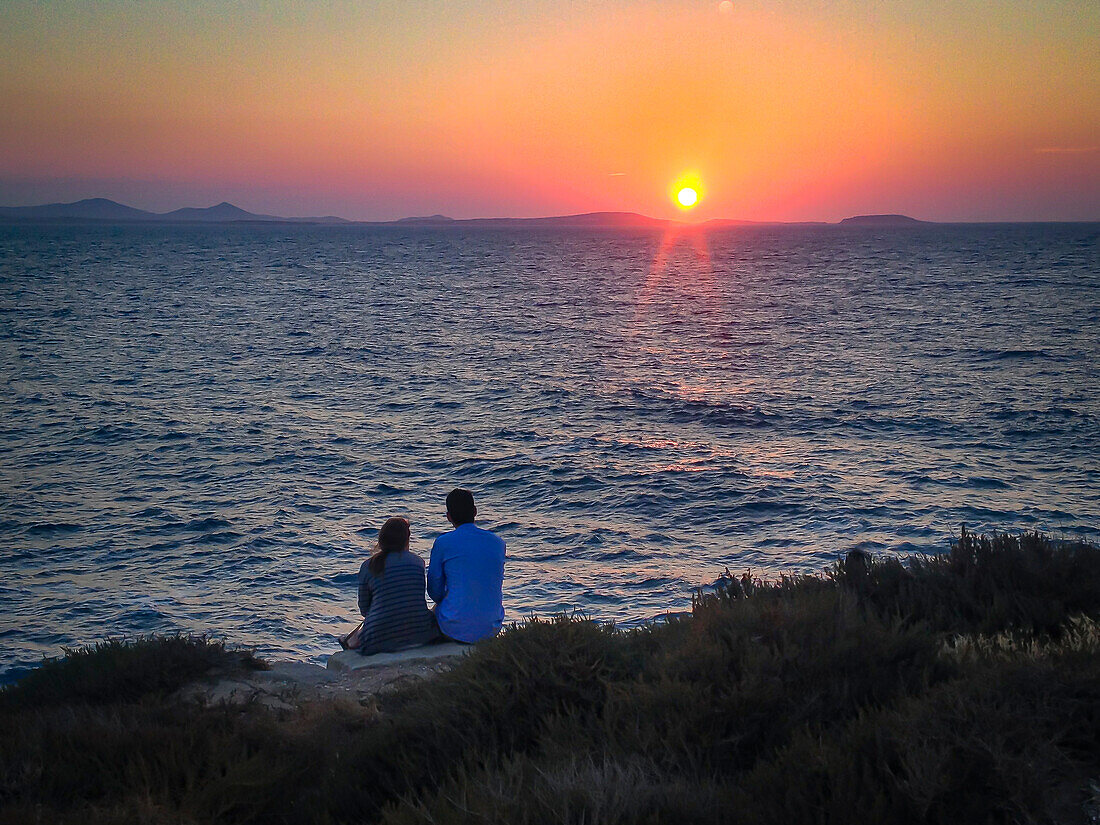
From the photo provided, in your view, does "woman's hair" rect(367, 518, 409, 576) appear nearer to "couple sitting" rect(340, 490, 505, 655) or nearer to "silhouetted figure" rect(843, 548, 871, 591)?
"couple sitting" rect(340, 490, 505, 655)

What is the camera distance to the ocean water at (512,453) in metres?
12.0

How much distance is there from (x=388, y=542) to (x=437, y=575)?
524 millimetres

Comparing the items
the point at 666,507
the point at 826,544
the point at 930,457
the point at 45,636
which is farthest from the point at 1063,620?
the point at 930,457

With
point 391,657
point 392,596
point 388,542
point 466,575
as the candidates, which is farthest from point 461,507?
point 391,657

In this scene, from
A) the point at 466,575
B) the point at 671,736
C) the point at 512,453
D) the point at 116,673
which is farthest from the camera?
the point at 512,453

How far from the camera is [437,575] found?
287 inches

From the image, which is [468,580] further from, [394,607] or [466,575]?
[394,607]

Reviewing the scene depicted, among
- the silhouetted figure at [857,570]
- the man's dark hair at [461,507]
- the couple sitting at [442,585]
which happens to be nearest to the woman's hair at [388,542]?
the couple sitting at [442,585]

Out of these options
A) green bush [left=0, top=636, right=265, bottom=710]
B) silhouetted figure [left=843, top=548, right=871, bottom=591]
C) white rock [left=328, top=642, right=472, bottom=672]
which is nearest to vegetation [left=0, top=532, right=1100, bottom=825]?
green bush [left=0, top=636, right=265, bottom=710]

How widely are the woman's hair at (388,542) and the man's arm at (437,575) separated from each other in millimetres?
307

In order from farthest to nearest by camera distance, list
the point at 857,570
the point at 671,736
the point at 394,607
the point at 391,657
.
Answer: the point at 394,607 → the point at 391,657 → the point at 857,570 → the point at 671,736

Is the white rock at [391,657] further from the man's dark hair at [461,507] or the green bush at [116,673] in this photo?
the man's dark hair at [461,507]

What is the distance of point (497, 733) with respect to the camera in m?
4.18

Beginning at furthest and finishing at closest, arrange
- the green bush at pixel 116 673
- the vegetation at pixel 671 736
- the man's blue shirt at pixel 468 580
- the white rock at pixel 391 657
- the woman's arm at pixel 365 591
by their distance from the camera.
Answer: the woman's arm at pixel 365 591, the man's blue shirt at pixel 468 580, the white rock at pixel 391 657, the green bush at pixel 116 673, the vegetation at pixel 671 736
